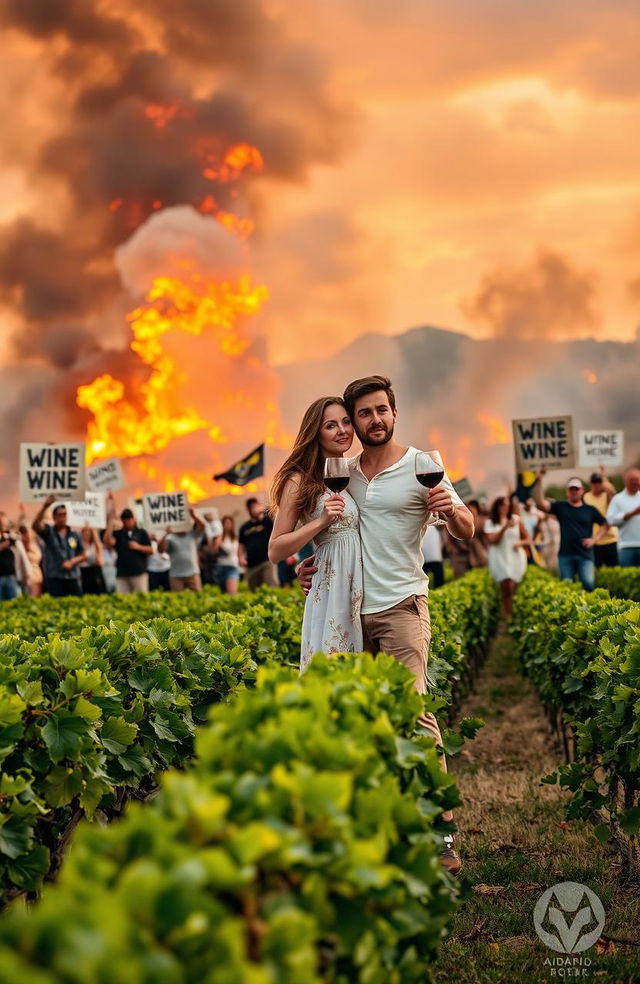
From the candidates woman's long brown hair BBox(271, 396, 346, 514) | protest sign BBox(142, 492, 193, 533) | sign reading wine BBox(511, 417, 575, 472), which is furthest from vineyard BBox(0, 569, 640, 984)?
protest sign BBox(142, 492, 193, 533)

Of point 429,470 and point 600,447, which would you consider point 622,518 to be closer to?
point 600,447

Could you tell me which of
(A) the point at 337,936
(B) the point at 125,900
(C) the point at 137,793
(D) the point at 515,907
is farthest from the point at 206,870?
(D) the point at 515,907

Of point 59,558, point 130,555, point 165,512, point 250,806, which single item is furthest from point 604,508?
point 250,806

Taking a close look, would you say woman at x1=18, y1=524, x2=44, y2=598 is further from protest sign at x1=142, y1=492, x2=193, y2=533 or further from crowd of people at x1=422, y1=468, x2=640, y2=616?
crowd of people at x1=422, y1=468, x2=640, y2=616

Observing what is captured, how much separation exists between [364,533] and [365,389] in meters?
0.70

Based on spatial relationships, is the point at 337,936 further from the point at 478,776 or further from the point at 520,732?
the point at 520,732

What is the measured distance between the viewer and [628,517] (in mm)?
16609

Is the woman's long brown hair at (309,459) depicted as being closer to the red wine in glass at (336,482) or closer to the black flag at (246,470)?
the red wine in glass at (336,482)

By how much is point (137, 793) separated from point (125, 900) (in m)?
3.66

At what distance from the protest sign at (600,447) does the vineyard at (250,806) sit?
16214mm

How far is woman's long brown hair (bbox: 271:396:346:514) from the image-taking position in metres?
5.14

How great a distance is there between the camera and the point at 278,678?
3045 millimetres

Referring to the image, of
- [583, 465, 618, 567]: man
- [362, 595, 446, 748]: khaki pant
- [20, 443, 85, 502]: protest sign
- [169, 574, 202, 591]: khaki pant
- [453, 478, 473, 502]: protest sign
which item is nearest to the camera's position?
[362, 595, 446, 748]: khaki pant

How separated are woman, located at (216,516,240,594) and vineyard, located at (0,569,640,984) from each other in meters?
13.0
